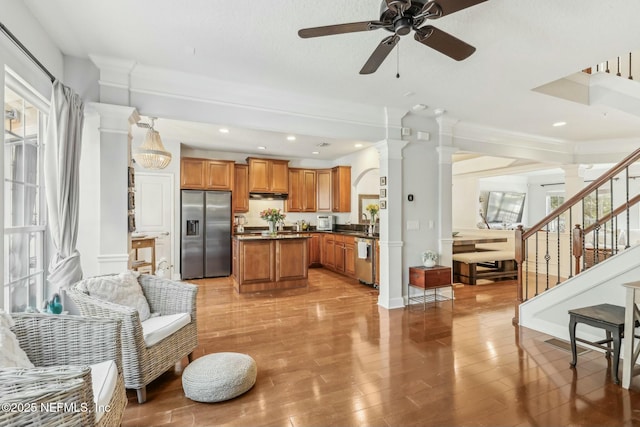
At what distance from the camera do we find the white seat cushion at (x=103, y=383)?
1.39 metres

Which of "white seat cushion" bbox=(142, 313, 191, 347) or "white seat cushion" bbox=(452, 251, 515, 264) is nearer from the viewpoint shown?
"white seat cushion" bbox=(142, 313, 191, 347)

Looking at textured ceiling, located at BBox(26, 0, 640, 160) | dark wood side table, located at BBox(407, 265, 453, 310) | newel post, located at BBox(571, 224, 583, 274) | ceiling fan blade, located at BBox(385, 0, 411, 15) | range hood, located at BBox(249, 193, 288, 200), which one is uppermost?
textured ceiling, located at BBox(26, 0, 640, 160)

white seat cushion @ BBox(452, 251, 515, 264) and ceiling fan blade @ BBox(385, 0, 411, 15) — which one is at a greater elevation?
ceiling fan blade @ BBox(385, 0, 411, 15)

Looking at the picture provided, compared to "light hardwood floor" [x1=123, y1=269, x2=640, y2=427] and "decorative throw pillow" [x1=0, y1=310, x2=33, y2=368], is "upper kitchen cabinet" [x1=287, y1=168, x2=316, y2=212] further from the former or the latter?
"decorative throw pillow" [x1=0, y1=310, x2=33, y2=368]

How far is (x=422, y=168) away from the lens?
15.1 feet

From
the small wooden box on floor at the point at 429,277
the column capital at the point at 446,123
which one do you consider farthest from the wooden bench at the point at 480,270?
the column capital at the point at 446,123

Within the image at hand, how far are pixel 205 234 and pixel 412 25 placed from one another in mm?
5485

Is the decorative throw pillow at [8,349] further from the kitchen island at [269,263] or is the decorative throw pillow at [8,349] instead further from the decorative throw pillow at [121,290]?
the kitchen island at [269,263]

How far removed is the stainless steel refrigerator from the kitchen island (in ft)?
3.77

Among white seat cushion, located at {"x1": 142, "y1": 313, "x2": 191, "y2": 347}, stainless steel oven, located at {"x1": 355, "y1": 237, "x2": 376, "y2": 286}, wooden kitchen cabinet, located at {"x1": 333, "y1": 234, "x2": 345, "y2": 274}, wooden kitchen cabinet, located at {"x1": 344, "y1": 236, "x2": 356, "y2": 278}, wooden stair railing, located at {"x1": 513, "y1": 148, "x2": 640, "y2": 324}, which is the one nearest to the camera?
white seat cushion, located at {"x1": 142, "y1": 313, "x2": 191, "y2": 347}

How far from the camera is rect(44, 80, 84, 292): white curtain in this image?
2373 millimetres

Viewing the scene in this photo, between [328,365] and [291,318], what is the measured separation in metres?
1.29

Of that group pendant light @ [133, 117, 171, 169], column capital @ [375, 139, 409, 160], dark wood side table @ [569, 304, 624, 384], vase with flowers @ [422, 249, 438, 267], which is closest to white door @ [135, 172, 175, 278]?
pendant light @ [133, 117, 171, 169]

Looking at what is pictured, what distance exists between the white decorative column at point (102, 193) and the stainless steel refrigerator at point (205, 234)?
3.15 meters
